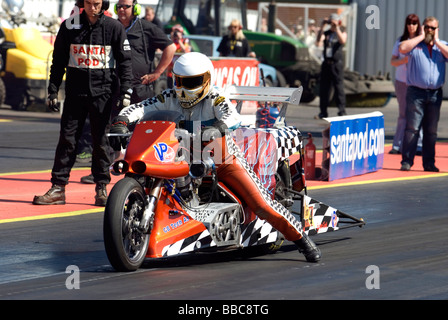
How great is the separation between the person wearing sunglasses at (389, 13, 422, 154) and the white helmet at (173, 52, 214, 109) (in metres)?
6.86

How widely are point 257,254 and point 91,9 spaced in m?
3.12

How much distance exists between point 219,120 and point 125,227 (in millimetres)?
1077

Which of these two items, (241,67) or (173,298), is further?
(241,67)

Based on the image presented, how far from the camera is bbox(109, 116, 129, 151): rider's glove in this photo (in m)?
7.43

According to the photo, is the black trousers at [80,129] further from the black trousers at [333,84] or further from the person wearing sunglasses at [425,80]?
the black trousers at [333,84]

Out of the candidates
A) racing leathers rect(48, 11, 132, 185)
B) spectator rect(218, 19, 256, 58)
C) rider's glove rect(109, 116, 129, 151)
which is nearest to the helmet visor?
rider's glove rect(109, 116, 129, 151)

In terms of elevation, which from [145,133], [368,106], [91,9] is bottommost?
[368,106]

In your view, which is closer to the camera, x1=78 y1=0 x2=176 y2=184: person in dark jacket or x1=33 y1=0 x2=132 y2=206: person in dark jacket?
x1=33 y1=0 x2=132 y2=206: person in dark jacket

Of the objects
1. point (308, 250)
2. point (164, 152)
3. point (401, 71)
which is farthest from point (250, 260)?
point (401, 71)

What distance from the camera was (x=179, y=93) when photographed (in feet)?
25.1

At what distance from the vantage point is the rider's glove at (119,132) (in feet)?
24.4

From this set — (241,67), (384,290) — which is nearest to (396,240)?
(384,290)

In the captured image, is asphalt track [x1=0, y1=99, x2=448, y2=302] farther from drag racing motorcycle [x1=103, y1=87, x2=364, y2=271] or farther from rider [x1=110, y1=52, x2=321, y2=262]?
rider [x1=110, y1=52, x2=321, y2=262]

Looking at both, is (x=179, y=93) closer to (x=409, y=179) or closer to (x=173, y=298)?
(x=173, y=298)
